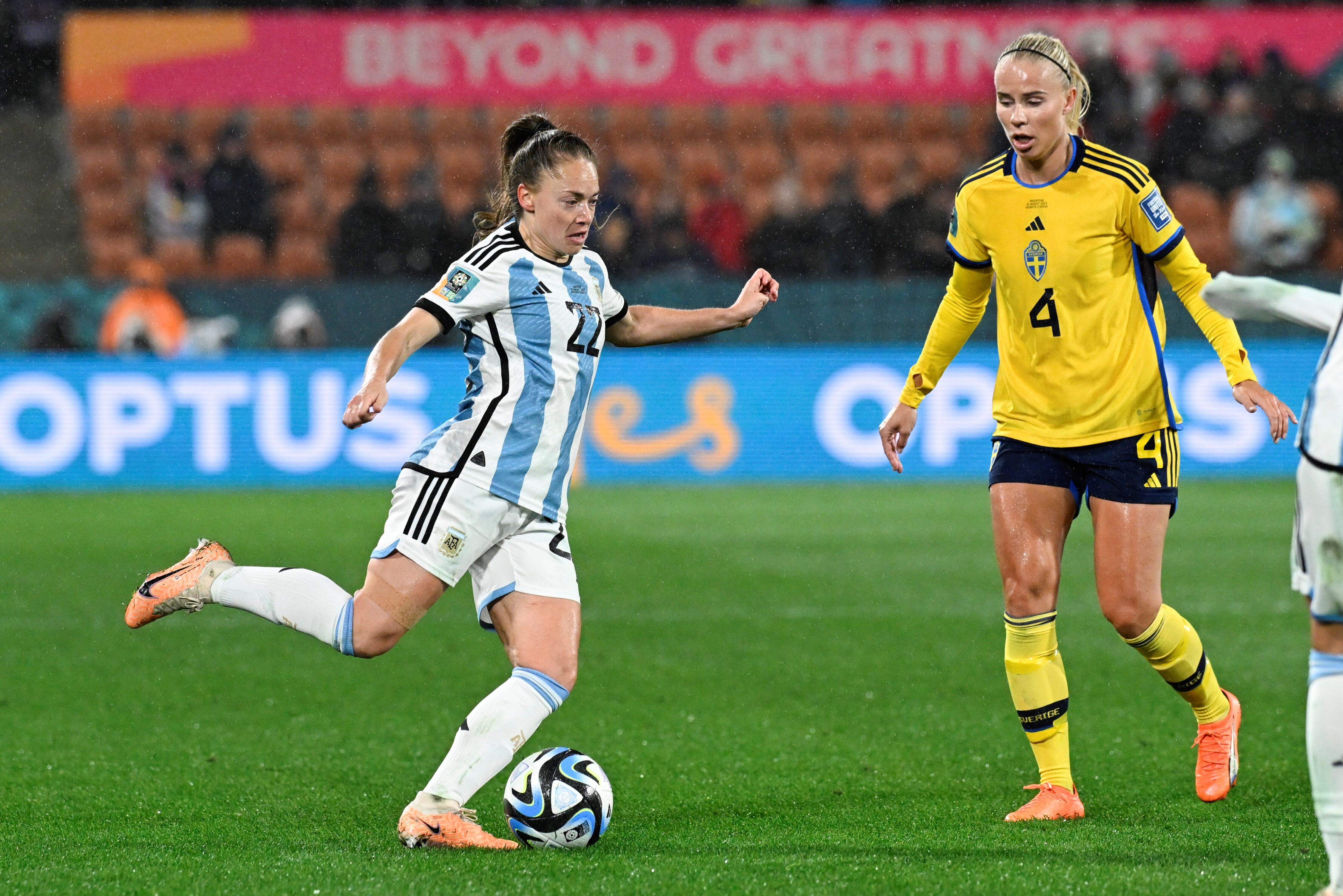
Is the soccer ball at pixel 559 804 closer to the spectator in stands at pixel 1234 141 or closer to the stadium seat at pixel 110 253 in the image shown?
the spectator in stands at pixel 1234 141

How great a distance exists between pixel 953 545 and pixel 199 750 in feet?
19.7

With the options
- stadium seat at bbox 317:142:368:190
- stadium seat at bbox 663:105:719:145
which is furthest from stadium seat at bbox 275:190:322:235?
stadium seat at bbox 663:105:719:145

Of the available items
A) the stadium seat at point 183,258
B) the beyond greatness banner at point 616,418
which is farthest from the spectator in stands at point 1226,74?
the stadium seat at point 183,258

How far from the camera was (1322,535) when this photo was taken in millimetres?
3170

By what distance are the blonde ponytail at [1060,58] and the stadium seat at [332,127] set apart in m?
14.2

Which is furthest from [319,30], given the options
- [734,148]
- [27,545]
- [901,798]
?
[901,798]

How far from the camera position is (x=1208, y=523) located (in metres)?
11.1

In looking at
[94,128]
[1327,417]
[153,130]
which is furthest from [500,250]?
[94,128]

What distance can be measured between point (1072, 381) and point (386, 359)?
186 centimetres

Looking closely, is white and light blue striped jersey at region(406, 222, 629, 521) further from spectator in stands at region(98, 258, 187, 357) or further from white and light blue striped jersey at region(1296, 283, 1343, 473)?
spectator in stands at region(98, 258, 187, 357)

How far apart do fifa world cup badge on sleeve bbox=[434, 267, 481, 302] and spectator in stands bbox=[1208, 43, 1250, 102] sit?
556 inches

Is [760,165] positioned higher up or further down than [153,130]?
further down

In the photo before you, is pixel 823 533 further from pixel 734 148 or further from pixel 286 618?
pixel 734 148

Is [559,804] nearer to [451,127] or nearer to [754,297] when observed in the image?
[754,297]
